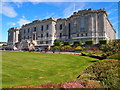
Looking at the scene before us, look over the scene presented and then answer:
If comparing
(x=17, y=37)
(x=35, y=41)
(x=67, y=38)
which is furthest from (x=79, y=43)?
(x=17, y=37)

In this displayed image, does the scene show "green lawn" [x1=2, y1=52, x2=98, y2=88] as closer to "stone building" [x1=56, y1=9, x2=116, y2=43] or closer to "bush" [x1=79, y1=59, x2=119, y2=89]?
"bush" [x1=79, y1=59, x2=119, y2=89]

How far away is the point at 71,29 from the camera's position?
48.8 metres

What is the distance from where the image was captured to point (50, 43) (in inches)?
2105

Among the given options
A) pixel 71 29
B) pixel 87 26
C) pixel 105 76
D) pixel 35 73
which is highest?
pixel 87 26

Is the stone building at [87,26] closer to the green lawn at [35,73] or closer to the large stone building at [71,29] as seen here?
the large stone building at [71,29]

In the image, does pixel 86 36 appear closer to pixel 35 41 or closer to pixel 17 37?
pixel 35 41

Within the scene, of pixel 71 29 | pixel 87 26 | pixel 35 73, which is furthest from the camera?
pixel 71 29

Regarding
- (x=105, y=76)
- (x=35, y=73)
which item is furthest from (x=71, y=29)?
(x=105, y=76)

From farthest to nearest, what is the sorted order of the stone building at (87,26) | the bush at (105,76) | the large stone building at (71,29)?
the large stone building at (71,29)
the stone building at (87,26)
the bush at (105,76)

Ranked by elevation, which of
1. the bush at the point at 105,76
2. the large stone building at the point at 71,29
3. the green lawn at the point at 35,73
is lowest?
the green lawn at the point at 35,73

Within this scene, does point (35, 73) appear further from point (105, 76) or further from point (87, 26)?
point (87, 26)

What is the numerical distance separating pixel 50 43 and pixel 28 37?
2354cm

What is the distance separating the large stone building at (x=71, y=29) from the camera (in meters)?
41.5

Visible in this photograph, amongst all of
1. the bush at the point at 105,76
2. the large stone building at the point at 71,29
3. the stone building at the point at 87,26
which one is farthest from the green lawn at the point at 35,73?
the large stone building at the point at 71,29
